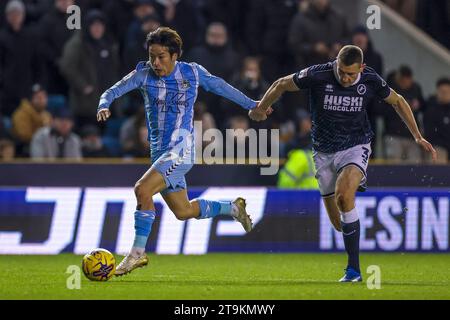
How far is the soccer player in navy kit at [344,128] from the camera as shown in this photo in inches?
466

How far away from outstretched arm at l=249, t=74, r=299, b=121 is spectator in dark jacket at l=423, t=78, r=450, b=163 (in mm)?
5248

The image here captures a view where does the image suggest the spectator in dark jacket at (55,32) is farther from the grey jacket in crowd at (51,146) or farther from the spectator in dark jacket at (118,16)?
the grey jacket in crowd at (51,146)

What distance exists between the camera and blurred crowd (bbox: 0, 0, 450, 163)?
56.8 feet

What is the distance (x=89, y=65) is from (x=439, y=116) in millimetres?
4775

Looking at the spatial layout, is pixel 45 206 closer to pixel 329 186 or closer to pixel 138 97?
pixel 138 97

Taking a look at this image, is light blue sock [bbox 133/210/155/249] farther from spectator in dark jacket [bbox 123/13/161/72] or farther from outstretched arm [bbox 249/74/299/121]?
spectator in dark jacket [bbox 123/13/161/72]

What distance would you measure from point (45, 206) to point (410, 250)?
4491 millimetres

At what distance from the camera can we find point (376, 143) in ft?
58.6

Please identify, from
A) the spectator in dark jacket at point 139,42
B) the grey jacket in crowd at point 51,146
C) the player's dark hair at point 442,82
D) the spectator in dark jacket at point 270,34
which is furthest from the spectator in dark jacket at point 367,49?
the grey jacket in crowd at point 51,146

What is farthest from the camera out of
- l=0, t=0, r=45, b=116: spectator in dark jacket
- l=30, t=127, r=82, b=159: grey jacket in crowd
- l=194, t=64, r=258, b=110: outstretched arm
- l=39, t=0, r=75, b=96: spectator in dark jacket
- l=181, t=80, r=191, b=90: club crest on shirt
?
l=39, t=0, r=75, b=96: spectator in dark jacket

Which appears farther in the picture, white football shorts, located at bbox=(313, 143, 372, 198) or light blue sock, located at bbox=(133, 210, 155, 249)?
white football shorts, located at bbox=(313, 143, 372, 198)

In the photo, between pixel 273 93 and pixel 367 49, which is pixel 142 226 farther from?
pixel 367 49

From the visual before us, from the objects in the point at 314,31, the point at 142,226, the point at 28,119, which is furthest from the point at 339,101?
the point at 28,119

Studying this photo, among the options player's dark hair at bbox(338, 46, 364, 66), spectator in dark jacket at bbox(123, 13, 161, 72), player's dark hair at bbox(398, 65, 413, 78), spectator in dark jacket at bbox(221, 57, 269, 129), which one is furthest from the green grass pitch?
spectator in dark jacket at bbox(123, 13, 161, 72)
